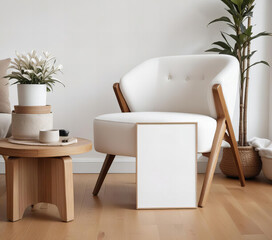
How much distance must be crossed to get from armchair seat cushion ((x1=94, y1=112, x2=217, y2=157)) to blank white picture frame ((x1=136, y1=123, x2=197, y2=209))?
0.04m

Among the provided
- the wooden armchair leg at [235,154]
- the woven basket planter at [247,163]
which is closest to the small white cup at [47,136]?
the wooden armchair leg at [235,154]

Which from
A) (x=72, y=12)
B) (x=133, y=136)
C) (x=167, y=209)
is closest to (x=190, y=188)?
(x=167, y=209)

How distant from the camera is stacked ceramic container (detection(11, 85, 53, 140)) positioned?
2070mm

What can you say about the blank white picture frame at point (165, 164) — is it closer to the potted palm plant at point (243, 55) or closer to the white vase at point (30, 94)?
the white vase at point (30, 94)

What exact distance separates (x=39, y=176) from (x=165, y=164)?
65 centimetres

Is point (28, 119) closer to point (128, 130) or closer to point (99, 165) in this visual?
point (128, 130)

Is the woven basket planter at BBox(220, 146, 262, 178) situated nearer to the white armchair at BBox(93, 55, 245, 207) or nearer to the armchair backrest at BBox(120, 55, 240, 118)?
the white armchair at BBox(93, 55, 245, 207)

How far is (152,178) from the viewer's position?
Answer: 2221 mm

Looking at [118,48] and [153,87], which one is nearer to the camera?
[153,87]

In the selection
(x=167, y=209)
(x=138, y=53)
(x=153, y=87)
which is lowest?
(x=167, y=209)

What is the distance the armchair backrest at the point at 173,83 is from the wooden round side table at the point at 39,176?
30.0 inches

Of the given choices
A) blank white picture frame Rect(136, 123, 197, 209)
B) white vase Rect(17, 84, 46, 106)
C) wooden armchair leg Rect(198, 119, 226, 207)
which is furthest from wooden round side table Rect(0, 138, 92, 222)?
wooden armchair leg Rect(198, 119, 226, 207)

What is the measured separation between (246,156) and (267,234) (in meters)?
1.19

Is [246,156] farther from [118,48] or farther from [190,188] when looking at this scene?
[118,48]
